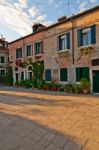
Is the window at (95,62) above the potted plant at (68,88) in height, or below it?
above

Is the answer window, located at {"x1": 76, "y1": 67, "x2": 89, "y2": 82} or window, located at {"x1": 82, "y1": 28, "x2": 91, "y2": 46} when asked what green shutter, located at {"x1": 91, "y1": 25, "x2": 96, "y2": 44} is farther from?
window, located at {"x1": 76, "y1": 67, "x2": 89, "y2": 82}

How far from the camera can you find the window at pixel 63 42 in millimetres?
18844

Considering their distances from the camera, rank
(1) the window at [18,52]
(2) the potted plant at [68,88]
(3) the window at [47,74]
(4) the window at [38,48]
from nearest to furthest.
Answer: (2) the potted plant at [68,88], (3) the window at [47,74], (4) the window at [38,48], (1) the window at [18,52]

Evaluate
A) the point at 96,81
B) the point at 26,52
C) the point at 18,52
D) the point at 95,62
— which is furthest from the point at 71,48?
the point at 18,52

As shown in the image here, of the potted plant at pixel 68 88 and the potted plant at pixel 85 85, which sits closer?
the potted plant at pixel 85 85

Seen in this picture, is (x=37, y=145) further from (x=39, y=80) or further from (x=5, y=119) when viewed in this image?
(x=39, y=80)

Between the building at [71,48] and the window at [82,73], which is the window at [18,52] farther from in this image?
the window at [82,73]

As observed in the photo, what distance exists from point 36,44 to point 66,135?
61.7 feet

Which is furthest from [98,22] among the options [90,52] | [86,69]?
[86,69]

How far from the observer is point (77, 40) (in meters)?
17.9

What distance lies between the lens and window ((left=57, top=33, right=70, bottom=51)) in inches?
742

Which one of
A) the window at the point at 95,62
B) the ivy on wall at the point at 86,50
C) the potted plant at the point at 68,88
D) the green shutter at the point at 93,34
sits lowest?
the potted plant at the point at 68,88

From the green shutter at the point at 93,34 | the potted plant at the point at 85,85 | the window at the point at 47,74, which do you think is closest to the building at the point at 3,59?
the window at the point at 47,74

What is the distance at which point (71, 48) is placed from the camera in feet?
60.8
